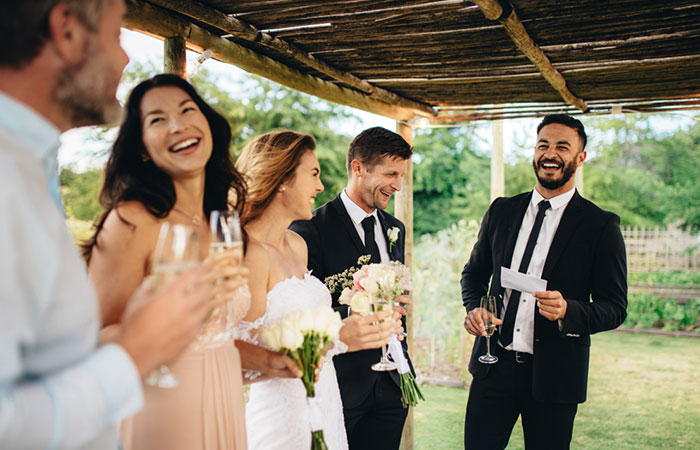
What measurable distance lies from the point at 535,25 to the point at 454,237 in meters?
6.52


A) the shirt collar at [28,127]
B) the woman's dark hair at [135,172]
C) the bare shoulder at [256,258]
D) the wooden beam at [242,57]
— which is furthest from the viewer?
the wooden beam at [242,57]

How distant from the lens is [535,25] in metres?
3.11

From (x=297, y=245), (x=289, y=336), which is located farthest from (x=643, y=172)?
(x=289, y=336)

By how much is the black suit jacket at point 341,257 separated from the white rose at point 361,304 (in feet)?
2.24

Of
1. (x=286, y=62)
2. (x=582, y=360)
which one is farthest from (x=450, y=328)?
(x=286, y=62)

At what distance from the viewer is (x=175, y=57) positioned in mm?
2795

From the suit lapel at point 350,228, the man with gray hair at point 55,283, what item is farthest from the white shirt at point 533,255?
the man with gray hair at point 55,283

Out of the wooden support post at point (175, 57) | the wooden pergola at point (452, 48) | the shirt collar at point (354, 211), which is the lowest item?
the shirt collar at point (354, 211)

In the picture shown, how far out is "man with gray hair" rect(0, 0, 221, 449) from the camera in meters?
0.94

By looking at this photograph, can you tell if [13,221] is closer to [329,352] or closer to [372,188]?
[329,352]

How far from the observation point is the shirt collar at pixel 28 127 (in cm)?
107

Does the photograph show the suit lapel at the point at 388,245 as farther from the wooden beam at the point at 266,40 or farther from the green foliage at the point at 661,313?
the green foliage at the point at 661,313

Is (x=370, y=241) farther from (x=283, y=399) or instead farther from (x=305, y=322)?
(x=305, y=322)

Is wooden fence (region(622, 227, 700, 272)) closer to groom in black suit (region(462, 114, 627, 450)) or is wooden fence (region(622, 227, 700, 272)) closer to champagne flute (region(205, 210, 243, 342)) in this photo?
groom in black suit (region(462, 114, 627, 450))
